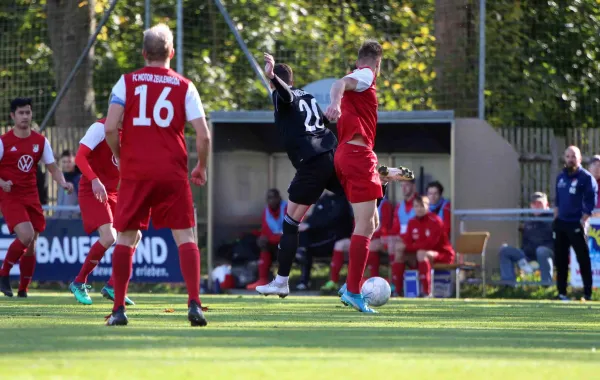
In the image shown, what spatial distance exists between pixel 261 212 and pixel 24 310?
9.93 m

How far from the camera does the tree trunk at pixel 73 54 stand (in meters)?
21.0

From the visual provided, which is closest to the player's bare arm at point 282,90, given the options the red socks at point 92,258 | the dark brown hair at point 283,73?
the dark brown hair at point 283,73

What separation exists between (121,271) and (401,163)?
12061 millimetres

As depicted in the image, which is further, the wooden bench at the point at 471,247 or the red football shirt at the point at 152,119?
the wooden bench at the point at 471,247

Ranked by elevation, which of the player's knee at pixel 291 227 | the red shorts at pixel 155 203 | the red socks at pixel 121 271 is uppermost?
the red shorts at pixel 155 203

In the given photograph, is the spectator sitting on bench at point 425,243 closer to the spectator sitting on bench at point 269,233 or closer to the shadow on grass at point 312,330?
the spectator sitting on bench at point 269,233

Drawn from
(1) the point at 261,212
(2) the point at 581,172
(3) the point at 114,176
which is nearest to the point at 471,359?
(3) the point at 114,176

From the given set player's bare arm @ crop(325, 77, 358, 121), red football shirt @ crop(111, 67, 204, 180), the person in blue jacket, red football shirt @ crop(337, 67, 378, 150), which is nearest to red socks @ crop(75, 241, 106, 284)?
red football shirt @ crop(337, 67, 378, 150)

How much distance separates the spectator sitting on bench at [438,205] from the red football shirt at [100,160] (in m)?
7.20

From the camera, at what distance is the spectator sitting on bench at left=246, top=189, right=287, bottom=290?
1883 cm

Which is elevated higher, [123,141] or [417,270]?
[123,141]

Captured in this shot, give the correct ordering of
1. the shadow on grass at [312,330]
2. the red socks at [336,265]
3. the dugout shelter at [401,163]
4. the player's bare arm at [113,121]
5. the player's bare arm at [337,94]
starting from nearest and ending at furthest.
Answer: the shadow on grass at [312,330], the player's bare arm at [113,121], the player's bare arm at [337,94], the dugout shelter at [401,163], the red socks at [336,265]

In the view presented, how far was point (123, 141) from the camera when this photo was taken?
819 cm

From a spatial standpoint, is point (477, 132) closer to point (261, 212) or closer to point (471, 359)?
point (261, 212)
